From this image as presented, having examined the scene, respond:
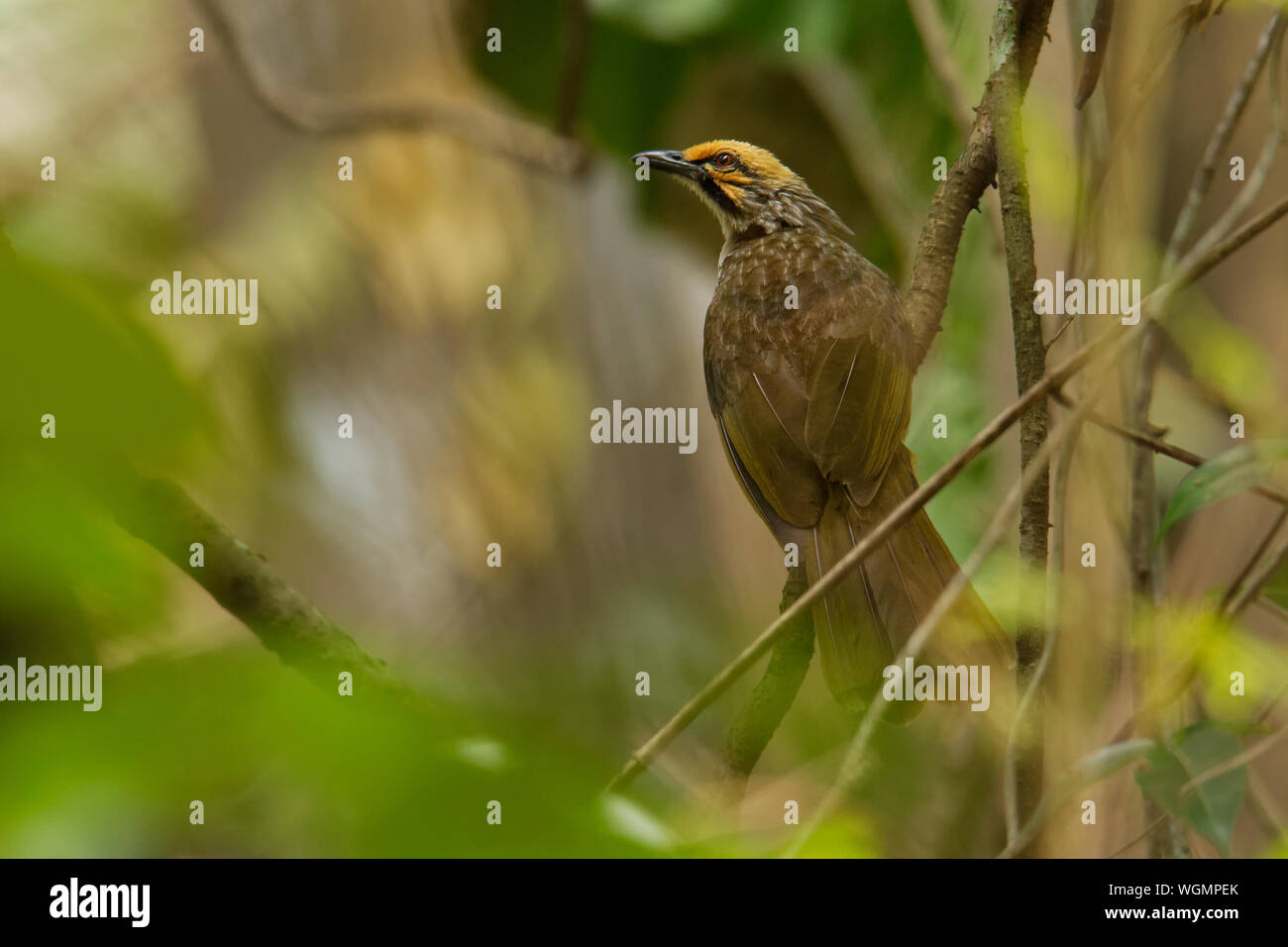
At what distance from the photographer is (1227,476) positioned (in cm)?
135

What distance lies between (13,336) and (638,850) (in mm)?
312

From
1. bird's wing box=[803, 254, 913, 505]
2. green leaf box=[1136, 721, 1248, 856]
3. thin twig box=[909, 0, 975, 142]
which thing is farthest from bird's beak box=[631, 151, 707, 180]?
green leaf box=[1136, 721, 1248, 856]

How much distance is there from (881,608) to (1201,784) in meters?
0.56

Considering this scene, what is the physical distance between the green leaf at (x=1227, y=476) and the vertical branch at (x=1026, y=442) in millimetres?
172

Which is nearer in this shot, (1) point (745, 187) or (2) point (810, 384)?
(2) point (810, 384)

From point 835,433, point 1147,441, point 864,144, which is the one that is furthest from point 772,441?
point 864,144

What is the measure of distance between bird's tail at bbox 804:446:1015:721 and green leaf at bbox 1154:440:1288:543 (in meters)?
0.40

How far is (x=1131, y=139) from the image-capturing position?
223cm

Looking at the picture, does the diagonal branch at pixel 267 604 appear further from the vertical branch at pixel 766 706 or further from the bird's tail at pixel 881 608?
the bird's tail at pixel 881 608

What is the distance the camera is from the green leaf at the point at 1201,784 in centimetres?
131

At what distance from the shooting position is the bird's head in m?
2.71

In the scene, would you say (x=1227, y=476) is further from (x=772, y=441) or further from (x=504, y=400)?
(x=504, y=400)

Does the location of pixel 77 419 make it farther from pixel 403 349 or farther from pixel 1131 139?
pixel 403 349

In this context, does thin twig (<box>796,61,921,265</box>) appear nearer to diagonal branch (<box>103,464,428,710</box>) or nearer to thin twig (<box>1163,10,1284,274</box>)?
thin twig (<box>1163,10,1284,274</box>)
